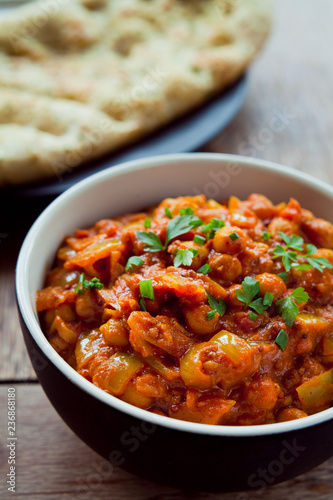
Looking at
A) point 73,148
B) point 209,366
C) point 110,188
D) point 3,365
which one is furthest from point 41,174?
point 209,366

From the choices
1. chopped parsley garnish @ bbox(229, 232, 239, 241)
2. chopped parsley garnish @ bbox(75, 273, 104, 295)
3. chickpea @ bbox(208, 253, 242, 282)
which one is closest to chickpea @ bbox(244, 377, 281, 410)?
chickpea @ bbox(208, 253, 242, 282)

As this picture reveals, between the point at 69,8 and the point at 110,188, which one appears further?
the point at 69,8

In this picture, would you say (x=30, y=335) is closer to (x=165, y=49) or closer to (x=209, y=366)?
(x=209, y=366)

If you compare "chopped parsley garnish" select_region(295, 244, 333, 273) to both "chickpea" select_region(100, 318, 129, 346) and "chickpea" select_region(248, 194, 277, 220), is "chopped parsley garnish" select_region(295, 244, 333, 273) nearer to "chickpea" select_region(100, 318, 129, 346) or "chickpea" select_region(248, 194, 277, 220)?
"chickpea" select_region(248, 194, 277, 220)

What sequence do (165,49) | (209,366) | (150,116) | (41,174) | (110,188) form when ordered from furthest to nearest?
1. (165,49)
2. (150,116)
3. (41,174)
4. (110,188)
5. (209,366)

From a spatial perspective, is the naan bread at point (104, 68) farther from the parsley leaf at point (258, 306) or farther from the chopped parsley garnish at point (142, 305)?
the parsley leaf at point (258, 306)

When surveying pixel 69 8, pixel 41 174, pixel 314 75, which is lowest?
pixel 41 174

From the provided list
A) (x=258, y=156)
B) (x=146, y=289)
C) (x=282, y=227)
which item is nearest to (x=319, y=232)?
(x=282, y=227)
